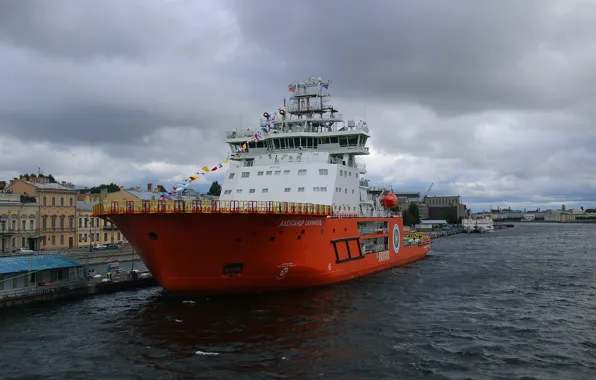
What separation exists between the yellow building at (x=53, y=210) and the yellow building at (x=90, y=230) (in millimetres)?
1319

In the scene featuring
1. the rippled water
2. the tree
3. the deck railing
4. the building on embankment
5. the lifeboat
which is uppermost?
the tree

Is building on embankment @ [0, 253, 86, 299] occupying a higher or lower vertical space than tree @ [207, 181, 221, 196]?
lower

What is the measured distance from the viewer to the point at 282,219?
25438 millimetres

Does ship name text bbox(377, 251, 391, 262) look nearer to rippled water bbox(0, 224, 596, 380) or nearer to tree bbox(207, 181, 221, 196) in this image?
rippled water bbox(0, 224, 596, 380)

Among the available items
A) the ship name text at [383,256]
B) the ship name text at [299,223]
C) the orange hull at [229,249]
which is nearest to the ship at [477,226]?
the ship name text at [383,256]

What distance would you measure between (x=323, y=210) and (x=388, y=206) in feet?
54.9

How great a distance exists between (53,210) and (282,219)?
1540 inches

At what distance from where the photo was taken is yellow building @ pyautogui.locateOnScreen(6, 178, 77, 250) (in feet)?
173

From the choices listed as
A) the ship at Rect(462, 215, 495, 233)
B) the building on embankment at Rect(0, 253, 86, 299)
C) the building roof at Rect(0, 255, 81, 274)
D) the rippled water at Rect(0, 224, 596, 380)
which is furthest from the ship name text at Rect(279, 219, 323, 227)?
the ship at Rect(462, 215, 495, 233)

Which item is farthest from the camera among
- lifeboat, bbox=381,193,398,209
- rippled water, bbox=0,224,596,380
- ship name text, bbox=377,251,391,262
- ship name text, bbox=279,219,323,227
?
lifeboat, bbox=381,193,398,209

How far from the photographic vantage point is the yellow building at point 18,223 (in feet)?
159

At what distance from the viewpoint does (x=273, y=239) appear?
25672 millimetres

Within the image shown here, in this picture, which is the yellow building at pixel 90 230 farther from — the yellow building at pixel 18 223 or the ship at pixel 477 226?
the ship at pixel 477 226

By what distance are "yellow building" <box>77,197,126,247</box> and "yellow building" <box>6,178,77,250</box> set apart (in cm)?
132
